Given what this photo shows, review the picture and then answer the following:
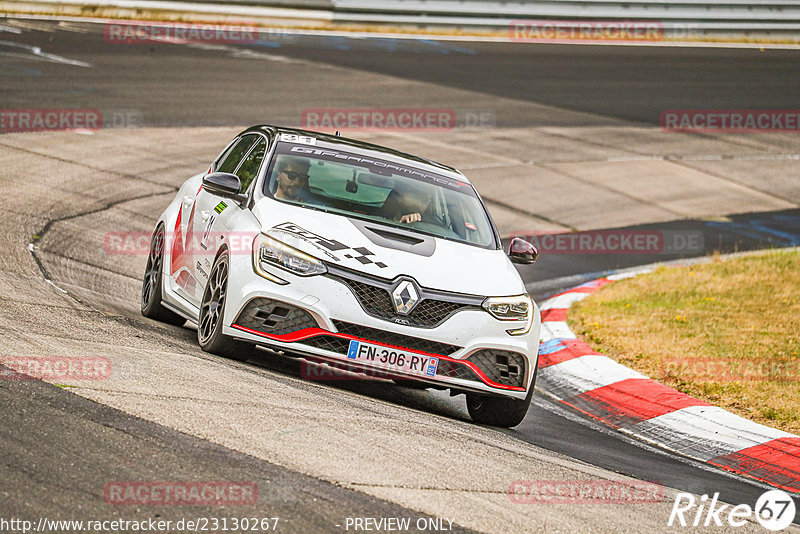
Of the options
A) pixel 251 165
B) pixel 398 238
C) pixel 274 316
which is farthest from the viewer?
pixel 251 165

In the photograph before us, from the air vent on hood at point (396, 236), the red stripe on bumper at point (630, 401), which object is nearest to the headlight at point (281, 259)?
the air vent on hood at point (396, 236)

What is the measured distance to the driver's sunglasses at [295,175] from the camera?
825 cm

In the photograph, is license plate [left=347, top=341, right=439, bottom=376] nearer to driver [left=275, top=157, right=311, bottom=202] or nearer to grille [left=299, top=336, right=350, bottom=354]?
grille [left=299, top=336, right=350, bottom=354]

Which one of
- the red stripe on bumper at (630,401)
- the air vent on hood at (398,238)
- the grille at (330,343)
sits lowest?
the red stripe on bumper at (630,401)

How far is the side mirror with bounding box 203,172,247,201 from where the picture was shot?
26.4 ft

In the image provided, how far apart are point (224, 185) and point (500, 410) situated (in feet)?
8.19

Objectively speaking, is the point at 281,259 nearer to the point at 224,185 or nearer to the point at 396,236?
the point at 396,236

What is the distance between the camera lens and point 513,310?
7516mm

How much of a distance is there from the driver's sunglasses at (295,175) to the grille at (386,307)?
4.61 feet

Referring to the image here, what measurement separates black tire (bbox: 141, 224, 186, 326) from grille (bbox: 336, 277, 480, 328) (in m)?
2.49

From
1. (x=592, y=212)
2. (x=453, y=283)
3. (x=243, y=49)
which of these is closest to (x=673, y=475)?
(x=453, y=283)

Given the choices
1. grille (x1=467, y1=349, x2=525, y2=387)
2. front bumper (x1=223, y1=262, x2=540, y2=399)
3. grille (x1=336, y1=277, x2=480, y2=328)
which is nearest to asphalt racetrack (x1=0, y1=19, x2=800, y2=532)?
front bumper (x1=223, y1=262, x2=540, y2=399)

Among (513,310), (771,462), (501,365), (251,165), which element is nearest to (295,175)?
(251,165)

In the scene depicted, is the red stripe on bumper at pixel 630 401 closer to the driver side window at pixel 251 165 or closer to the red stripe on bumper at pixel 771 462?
the red stripe on bumper at pixel 771 462
